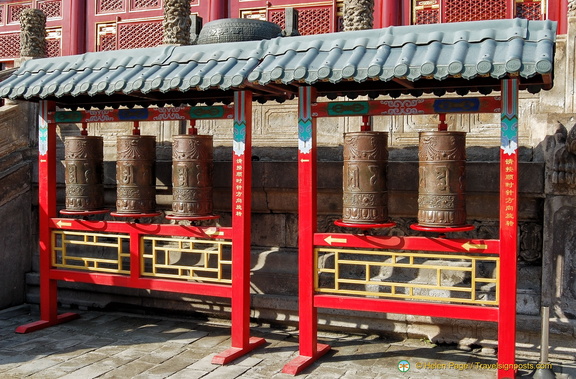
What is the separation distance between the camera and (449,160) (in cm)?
567

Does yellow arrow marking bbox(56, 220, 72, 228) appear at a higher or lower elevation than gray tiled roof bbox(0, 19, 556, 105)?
lower

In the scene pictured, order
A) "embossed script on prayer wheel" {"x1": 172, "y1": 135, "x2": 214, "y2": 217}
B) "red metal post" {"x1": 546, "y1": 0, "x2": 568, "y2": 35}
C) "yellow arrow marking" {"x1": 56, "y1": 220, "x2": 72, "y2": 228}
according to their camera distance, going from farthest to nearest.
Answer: "red metal post" {"x1": 546, "y1": 0, "x2": 568, "y2": 35}, "yellow arrow marking" {"x1": 56, "y1": 220, "x2": 72, "y2": 228}, "embossed script on prayer wheel" {"x1": 172, "y1": 135, "x2": 214, "y2": 217}

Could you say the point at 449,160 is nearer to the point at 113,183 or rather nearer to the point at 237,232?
the point at 237,232

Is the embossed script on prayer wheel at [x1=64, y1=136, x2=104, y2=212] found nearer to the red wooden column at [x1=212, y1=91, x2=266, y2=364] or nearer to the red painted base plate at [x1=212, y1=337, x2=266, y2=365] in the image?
the red wooden column at [x1=212, y1=91, x2=266, y2=364]

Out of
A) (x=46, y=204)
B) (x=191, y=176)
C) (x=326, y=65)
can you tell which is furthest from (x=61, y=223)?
(x=326, y=65)

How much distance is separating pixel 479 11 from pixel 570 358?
655 centimetres

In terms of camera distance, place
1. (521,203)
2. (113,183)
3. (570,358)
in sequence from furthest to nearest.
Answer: (113,183) → (521,203) → (570,358)

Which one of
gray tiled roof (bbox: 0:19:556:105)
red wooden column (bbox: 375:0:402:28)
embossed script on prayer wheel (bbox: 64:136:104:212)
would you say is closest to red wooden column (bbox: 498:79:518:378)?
gray tiled roof (bbox: 0:19:556:105)

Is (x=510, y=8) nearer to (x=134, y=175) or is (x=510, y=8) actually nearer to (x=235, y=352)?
(x=134, y=175)

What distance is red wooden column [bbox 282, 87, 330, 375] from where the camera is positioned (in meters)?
5.97

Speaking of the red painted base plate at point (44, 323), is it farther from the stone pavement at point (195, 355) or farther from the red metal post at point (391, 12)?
the red metal post at point (391, 12)

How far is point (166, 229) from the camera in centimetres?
673

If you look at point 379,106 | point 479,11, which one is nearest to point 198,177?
point 379,106

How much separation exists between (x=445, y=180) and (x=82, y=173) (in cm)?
417
